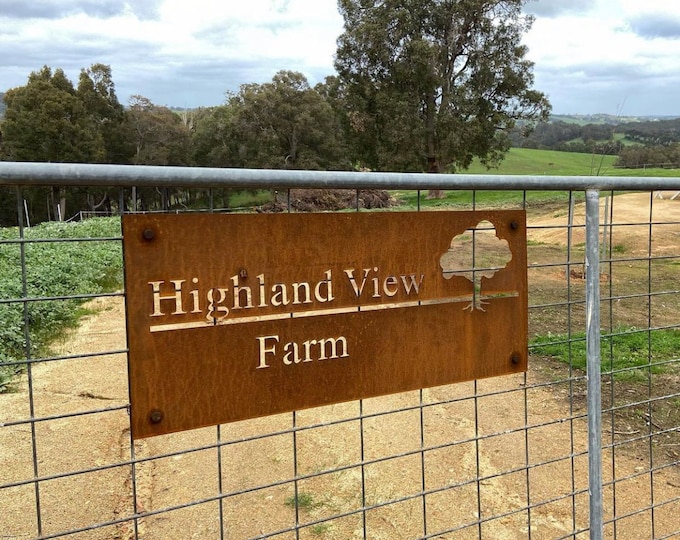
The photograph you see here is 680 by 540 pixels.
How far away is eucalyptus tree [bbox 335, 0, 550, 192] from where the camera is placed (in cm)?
2884

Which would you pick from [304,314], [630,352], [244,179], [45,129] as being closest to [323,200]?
[630,352]

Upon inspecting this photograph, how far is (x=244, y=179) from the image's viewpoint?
1.65 m

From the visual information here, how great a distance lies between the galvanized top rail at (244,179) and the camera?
1.44 metres

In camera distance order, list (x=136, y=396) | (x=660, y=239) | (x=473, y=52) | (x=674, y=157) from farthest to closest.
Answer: (x=674, y=157) < (x=473, y=52) < (x=660, y=239) < (x=136, y=396)

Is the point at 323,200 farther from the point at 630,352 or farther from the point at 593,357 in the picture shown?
the point at 593,357

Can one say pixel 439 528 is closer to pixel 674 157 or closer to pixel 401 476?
pixel 401 476

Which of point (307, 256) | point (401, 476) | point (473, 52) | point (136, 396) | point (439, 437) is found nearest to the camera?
point (136, 396)

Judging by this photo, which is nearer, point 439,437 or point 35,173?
point 35,173

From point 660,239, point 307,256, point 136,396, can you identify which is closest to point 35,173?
point 136,396

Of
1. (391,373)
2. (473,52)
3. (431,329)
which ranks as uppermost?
(473,52)

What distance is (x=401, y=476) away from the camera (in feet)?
13.2

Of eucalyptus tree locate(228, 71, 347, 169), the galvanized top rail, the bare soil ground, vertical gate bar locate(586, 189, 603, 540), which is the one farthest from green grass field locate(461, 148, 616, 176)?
the galvanized top rail

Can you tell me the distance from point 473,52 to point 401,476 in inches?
1130

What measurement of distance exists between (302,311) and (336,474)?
2.61 m
